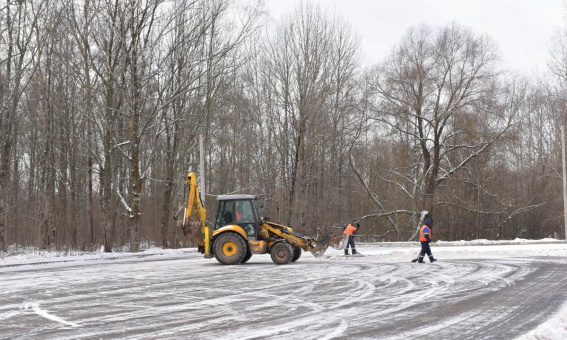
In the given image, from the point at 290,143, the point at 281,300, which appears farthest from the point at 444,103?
the point at 281,300

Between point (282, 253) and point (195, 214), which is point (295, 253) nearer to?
point (282, 253)

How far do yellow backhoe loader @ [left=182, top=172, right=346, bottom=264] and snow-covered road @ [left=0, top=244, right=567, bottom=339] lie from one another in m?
0.97

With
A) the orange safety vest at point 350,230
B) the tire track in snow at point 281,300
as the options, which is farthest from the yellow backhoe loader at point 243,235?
the orange safety vest at point 350,230

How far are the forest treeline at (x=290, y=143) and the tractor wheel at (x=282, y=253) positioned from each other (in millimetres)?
12524

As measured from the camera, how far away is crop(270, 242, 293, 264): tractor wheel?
19953mm

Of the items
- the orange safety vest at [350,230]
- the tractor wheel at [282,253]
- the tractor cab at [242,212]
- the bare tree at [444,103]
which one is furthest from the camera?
the bare tree at [444,103]

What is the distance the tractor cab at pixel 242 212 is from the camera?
2030cm

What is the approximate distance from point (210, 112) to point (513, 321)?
103 feet

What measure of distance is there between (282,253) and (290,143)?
25.3m

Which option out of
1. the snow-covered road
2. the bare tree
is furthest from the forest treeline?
the snow-covered road

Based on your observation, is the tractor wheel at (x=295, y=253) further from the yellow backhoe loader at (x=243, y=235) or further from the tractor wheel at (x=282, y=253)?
the tractor wheel at (x=282, y=253)

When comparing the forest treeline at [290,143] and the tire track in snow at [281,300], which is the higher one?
the forest treeline at [290,143]

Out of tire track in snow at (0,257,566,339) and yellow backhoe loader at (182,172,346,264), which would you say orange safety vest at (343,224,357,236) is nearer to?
yellow backhoe loader at (182,172,346,264)

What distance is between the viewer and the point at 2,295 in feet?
43.0
